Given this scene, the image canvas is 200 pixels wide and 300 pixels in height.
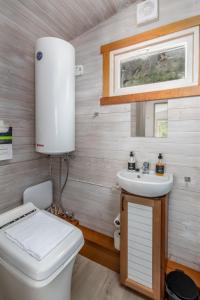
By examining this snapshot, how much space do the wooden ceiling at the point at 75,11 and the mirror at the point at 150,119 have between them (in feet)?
2.76

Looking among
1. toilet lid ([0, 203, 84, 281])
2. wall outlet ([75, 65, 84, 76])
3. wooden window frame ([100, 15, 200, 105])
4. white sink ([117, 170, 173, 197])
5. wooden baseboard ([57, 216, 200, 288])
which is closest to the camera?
toilet lid ([0, 203, 84, 281])

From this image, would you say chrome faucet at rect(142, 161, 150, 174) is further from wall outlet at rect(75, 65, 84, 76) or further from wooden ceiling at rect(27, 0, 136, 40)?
wooden ceiling at rect(27, 0, 136, 40)

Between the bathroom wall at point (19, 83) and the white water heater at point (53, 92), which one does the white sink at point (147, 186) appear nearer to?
the white water heater at point (53, 92)

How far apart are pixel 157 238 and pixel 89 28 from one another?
1.89 meters

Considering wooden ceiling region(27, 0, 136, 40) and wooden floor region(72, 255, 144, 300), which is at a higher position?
wooden ceiling region(27, 0, 136, 40)

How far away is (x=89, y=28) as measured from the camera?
158 centimetres

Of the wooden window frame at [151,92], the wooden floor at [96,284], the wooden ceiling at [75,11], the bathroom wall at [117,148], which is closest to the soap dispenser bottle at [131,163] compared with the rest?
the bathroom wall at [117,148]

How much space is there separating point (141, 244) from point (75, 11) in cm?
191

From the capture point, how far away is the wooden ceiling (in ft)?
4.23

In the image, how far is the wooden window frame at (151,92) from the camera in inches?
46.6

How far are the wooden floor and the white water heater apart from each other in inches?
41.9

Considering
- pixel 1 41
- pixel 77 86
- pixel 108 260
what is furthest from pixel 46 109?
pixel 108 260

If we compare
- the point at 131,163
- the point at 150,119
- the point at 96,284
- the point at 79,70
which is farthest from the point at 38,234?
the point at 79,70

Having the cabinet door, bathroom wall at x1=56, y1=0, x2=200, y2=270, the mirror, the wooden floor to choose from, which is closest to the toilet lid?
the cabinet door
